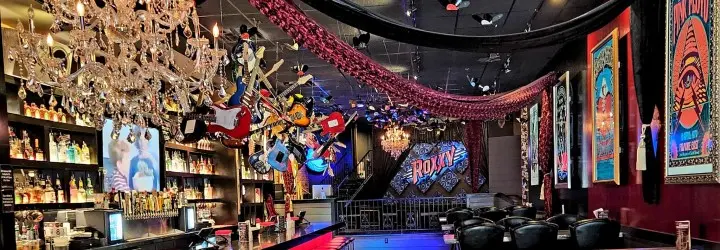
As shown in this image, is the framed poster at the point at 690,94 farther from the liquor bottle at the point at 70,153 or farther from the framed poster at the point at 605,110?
the liquor bottle at the point at 70,153

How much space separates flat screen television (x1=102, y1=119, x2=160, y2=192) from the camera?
6.72 meters

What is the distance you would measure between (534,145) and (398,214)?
6.16 m

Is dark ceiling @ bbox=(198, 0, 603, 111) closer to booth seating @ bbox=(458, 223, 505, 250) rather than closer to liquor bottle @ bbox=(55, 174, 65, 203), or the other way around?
liquor bottle @ bbox=(55, 174, 65, 203)

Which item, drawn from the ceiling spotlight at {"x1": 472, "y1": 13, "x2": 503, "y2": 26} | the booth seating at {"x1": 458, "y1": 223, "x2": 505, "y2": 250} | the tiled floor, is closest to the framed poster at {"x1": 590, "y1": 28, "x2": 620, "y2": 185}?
the ceiling spotlight at {"x1": 472, "y1": 13, "x2": 503, "y2": 26}

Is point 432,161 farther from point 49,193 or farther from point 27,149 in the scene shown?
point 27,149

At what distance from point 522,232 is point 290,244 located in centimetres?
216

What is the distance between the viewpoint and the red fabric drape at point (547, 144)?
10.2 metres

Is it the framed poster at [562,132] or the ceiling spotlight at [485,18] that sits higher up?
the ceiling spotlight at [485,18]

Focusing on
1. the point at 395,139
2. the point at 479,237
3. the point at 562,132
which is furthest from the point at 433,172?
the point at 479,237

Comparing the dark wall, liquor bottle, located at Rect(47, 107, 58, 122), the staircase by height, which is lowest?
the staircase

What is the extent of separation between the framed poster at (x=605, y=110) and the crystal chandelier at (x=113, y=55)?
4.30 m

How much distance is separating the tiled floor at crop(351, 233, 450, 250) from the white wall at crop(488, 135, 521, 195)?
2.75 meters

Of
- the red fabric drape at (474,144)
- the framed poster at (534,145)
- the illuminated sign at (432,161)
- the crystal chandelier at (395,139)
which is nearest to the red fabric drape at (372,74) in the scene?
the framed poster at (534,145)

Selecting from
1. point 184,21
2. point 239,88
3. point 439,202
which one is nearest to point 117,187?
point 239,88
